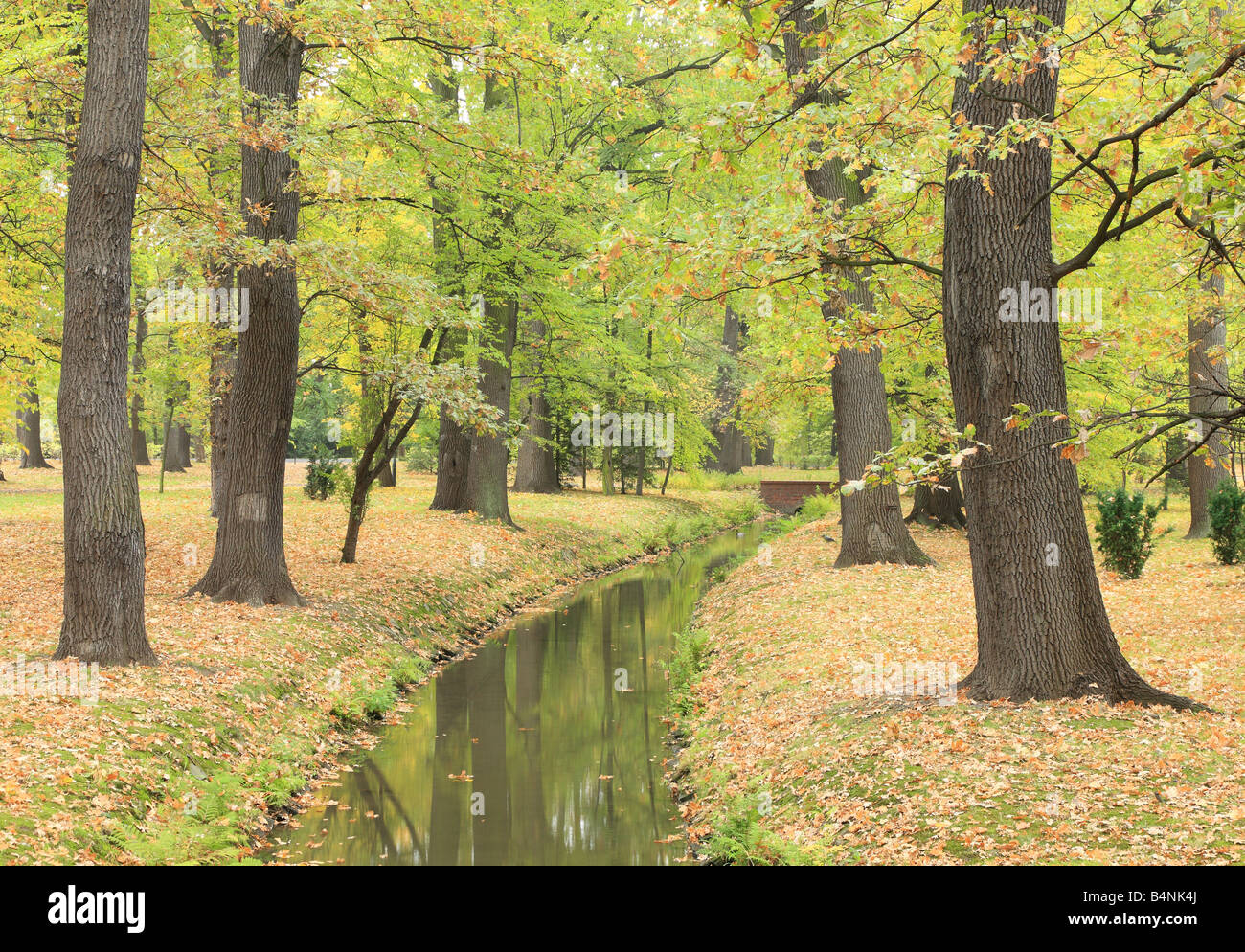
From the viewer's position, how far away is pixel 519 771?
8.88 metres

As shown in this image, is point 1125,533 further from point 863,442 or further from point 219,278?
point 219,278

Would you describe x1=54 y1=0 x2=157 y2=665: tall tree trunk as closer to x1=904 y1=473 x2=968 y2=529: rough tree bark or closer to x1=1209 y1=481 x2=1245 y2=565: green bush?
x1=1209 y1=481 x2=1245 y2=565: green bush

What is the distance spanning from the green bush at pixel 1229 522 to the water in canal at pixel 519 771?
862 cm

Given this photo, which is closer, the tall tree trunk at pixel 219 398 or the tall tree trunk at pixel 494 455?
the tall tree trunk at pixel 219 398

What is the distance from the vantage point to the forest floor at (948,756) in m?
5.26

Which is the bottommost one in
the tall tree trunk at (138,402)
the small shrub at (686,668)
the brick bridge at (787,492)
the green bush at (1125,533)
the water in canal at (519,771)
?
the water in canal at (519,771)

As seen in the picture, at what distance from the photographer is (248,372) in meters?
12.0

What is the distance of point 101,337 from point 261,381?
3813 millimetres

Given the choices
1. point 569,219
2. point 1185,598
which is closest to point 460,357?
point 569,219

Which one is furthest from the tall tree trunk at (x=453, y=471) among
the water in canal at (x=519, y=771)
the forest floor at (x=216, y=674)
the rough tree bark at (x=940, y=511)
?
the rough tree bark at (x=940, y=511)

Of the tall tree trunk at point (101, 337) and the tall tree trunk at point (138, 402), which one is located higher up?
the tall tree trunk at point (138, 402)

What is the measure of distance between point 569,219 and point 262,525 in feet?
28.2

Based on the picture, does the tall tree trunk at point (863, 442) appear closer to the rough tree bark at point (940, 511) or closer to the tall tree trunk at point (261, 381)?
the rough tree bark at point (940, 511)

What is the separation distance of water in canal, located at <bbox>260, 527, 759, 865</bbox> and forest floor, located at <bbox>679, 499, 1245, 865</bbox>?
2.00 feet
